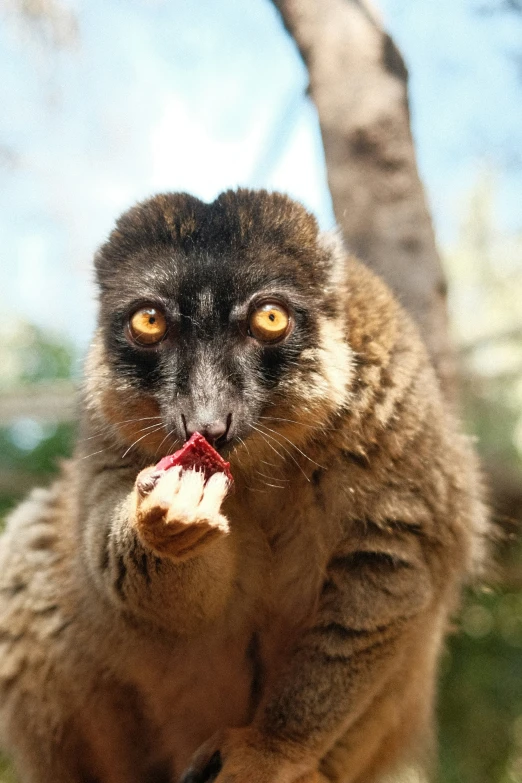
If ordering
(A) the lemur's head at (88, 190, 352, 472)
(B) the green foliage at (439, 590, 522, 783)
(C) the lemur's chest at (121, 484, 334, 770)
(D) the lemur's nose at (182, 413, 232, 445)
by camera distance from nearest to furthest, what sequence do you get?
(D) the lemur's nose at (182, 413, 232, 445) < (A) the lemur's head at (88, 190, 352, 472) < (C) the lemur's chest at (121, 484, 334, 770) < (B) the green foliage at (439, 590, 522, 783)

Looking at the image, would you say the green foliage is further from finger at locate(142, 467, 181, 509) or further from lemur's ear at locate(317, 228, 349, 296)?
finger at locate(142, 467, 181, 509)

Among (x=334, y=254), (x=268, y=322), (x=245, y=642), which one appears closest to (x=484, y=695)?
(x=245, y=642)

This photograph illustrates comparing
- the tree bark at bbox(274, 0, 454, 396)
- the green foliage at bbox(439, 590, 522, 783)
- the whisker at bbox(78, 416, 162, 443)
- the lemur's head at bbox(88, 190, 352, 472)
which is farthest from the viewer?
the green foliage at bbox(439, 590, 522, 783)

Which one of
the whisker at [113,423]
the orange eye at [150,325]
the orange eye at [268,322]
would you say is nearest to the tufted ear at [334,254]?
the orange eye at [268,322]

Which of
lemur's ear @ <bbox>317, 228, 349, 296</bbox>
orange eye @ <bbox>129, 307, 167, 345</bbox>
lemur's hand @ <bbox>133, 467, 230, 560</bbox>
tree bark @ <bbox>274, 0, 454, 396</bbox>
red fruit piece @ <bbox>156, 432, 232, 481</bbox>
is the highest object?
tree bark @ <bbox>274, 0, 454, 396</bbox>

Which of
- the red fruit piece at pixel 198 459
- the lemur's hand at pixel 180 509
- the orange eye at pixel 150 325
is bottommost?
the lemur's hand at pixel 180 509

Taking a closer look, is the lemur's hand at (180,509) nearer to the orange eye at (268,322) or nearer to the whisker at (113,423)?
the whisker at (113,423)

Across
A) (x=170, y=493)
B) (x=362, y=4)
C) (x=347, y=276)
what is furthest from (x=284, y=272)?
(x=362, y=4)

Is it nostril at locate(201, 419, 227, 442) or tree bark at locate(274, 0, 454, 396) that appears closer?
nostril at locate(201, 419, 227, 442)

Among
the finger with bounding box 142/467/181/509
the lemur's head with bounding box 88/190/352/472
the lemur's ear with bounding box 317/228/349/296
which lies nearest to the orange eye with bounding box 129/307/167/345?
the lemur's head with bounding box 88/190/352/472
